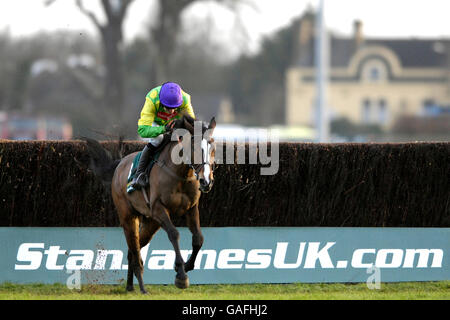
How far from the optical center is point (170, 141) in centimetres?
782

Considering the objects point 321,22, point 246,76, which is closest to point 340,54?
point 246,76

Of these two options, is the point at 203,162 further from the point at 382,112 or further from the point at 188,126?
the point at 382,112

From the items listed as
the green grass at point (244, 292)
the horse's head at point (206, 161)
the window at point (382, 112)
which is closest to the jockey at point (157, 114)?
the horse's head at point (206, 161)

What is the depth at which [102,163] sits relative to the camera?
8.85m

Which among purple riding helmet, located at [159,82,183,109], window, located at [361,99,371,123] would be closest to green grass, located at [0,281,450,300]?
purple riding helmet, located at [159,82,183,109]

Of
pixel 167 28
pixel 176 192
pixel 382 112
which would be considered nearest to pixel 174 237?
pixel 176 192

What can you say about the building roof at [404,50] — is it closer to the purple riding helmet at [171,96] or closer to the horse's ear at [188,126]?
the purple riding helmet at [171,96]

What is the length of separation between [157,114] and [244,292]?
2.25 meters

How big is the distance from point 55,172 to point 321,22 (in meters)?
12.6

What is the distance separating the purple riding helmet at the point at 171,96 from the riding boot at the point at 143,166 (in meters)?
0.49

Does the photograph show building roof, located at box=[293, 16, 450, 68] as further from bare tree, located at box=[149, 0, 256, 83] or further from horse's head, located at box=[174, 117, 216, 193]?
horse's head, located at box=[174, 117, 216, 193]

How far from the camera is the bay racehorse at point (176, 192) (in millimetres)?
7258

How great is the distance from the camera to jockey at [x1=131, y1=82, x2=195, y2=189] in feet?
25.3

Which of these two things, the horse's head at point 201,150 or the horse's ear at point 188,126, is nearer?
the horse's head at point 201,150
